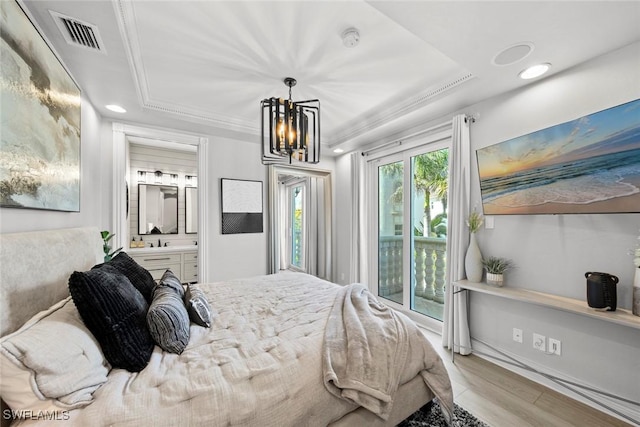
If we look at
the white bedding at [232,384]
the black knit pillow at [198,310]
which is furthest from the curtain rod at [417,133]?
the black knit pillow at [198,310]

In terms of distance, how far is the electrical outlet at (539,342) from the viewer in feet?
6.82

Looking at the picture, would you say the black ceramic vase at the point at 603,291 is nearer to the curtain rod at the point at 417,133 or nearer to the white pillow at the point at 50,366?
the curtain rod at the point at 417,133

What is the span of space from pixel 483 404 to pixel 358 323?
4.12 ft

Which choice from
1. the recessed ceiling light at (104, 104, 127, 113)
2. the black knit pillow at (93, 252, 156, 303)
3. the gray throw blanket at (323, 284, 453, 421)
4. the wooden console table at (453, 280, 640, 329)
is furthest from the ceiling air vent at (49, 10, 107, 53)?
the wooden console table at (453, 280, 640, 329)

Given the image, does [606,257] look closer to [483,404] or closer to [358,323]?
[483,404]

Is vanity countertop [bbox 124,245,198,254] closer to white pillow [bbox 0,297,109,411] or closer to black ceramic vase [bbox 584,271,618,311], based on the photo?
white pillow [bbox 0,297,109,411]

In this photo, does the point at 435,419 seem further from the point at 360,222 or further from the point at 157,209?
the point at 157,209

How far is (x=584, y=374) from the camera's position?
1873 mm

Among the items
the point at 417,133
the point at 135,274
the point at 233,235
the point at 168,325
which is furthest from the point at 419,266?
the point at 135,274

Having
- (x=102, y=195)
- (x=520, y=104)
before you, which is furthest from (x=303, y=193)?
(x=520, y=104)

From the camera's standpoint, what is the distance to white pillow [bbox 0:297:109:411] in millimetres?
816

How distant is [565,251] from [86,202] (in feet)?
13.5

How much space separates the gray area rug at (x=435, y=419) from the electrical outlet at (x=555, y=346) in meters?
0.94

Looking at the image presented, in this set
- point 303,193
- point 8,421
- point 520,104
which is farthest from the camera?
point 303,193
